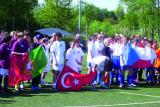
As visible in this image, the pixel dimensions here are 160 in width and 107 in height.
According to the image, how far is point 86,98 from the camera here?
1614 centimetres

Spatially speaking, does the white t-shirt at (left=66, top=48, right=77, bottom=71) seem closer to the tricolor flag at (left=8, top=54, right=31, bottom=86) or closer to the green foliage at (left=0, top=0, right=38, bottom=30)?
the tricolor flag at (left=8, top=54, right=31, bottom=86)

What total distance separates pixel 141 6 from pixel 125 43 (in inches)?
1359

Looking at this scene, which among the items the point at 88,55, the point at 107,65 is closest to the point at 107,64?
the point at 107,65

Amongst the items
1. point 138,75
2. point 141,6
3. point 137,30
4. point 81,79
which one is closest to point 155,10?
point 141,6

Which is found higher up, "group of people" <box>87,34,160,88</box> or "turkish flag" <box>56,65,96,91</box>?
"group of people" <box>87,34,160,88</box>

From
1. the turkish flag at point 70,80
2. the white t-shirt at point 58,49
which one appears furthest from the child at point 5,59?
the turkish flag at point 70,80

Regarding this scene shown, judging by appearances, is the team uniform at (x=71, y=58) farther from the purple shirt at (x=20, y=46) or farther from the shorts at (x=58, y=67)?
the purple shirt at (x=20, y=46)

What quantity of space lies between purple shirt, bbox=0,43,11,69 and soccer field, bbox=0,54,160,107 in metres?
1.04

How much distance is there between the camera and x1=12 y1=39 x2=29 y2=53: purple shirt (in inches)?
678

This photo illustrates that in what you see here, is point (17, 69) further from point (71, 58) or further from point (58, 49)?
point (71, 58)

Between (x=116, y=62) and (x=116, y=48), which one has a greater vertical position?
(x=116, y=48)

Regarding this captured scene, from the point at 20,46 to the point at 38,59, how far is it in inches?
58.9

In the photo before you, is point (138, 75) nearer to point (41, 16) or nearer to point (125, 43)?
point (125, 43)

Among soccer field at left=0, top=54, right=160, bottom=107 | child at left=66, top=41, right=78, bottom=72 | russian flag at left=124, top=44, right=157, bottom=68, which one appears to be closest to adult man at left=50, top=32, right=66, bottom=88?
child at left=66, top=41, right=78, bottom=72
